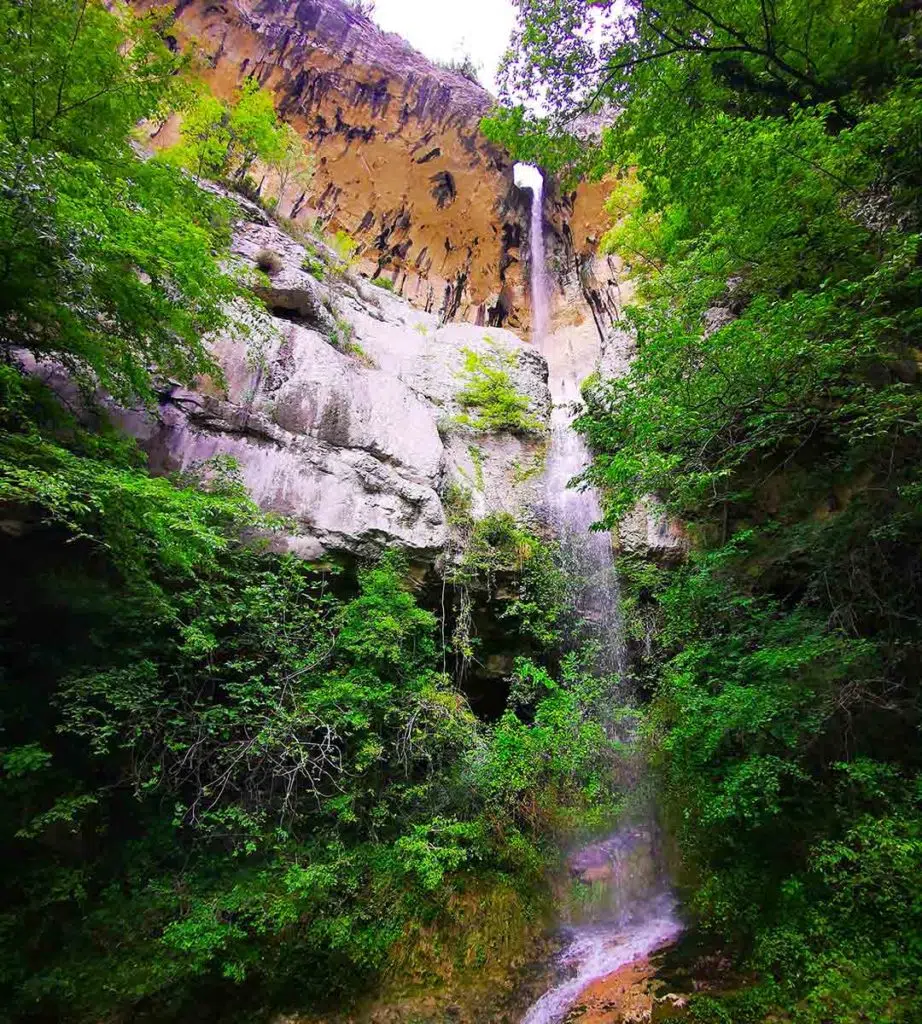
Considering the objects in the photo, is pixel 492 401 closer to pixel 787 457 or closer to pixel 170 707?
pixel 787 457

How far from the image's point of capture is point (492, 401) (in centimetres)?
1084

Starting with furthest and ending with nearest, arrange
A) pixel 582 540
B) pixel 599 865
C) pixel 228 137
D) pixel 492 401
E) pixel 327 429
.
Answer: pixel 228 137 → pixel 492 401 → pixel 582 540 → pixel 327 429 → pixel 599 865

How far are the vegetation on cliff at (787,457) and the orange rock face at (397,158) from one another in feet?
39.3

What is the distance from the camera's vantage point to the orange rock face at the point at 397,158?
16406 millimetres

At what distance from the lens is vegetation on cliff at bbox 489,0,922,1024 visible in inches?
166

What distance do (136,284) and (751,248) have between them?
6.93 meters

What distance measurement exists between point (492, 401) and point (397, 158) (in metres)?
12.9

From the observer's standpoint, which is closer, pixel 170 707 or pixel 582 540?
pixel 170 707

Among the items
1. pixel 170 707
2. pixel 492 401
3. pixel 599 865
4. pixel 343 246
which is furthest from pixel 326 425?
pixel 343 246

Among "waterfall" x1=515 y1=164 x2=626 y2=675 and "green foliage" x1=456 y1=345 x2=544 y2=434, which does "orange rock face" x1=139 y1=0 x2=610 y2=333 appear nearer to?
"green foliage" x1=456 y1=345 x2=544 y2=434

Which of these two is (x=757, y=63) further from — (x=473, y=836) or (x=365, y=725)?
(x=473, y=836)

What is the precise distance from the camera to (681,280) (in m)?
7.12

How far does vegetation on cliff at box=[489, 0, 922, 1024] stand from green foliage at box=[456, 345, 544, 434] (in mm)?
3386

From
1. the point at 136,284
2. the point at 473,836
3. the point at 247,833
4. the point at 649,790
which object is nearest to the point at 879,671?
the point at 649,790
